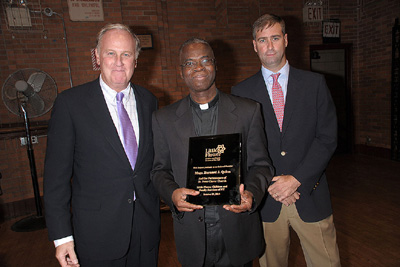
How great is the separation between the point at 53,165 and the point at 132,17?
440 cm

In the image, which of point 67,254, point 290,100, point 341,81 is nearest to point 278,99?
point 290,100

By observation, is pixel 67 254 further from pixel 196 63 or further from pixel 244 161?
pixel 196 63

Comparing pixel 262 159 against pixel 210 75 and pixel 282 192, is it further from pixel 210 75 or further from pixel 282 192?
pixel 210 75

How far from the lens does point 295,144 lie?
69.1 inches

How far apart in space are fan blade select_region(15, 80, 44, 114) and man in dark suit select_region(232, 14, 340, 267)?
3578 mm

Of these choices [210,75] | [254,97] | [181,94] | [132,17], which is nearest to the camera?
[210,75]

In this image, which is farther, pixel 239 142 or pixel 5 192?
pixel 5 192

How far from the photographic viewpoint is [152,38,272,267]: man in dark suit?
146cm

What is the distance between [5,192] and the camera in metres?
4.68

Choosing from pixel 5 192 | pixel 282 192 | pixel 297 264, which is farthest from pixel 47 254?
pixel 282 192

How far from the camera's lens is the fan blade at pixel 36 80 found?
4.33 metres

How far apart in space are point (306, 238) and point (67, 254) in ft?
4.58

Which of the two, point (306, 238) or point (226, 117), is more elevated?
point (226, 117)

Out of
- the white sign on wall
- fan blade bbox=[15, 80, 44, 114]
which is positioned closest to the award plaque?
fan blade bbox=[15, 80, 44, 114]
